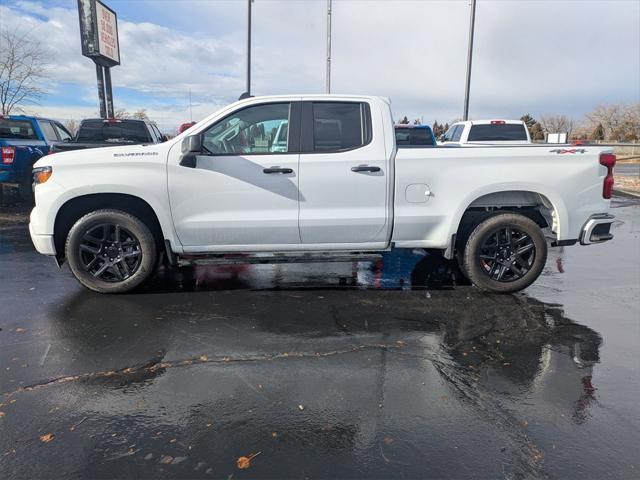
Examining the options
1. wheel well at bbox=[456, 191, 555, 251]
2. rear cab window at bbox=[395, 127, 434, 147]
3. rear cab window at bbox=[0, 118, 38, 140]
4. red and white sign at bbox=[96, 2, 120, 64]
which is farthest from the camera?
red and white sign at bbox=[96, 2, 120, 64]

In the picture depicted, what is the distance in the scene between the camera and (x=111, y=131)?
427 inches

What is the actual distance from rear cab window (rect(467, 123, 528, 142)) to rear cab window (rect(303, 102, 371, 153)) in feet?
33.4

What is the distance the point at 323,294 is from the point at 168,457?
9.64 feet

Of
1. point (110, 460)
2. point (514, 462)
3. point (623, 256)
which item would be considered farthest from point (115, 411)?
point (623, 256)

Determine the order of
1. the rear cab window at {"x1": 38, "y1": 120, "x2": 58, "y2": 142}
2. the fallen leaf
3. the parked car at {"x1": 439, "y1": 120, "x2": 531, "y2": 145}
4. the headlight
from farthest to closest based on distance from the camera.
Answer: the parked car at {"x1": 439, "y1": 120, "x2": 531, "y2": 145}, the rear cab window at {"x1": 38, "y1": 120, "x2": 58, "y2": 142}, the headlight, the fallen leaf

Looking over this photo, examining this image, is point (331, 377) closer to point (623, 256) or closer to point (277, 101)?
point (277, 101)

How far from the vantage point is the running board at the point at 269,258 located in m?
5.19

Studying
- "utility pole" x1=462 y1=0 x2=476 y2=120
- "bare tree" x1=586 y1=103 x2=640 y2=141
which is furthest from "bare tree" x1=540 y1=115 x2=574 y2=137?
"utility pole" x1=462 y1=0 x2=476 y2=120

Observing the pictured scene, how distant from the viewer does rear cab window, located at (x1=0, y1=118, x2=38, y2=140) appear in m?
11.3

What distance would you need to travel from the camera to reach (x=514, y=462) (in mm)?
2660

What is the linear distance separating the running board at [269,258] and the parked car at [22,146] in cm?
743

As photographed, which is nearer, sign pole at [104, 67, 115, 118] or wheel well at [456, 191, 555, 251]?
wheel well at [456, 191, 555, 251]

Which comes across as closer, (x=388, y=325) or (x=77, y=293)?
(x=388, y=325)

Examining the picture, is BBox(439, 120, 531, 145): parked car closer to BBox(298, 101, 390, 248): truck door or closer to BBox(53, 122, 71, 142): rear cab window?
BBox(298, 101, 390, 248): truck door
